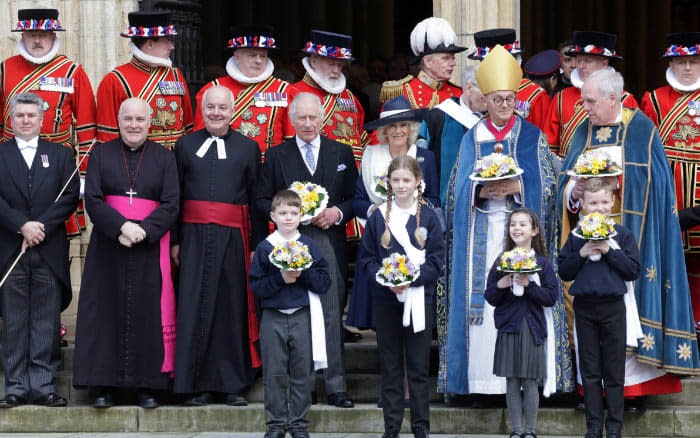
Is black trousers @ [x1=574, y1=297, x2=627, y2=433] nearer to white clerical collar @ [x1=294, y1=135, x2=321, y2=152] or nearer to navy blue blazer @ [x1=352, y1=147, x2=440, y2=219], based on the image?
navy blue blazer @ [x1=352, y1=147, x2=440, y2=219]

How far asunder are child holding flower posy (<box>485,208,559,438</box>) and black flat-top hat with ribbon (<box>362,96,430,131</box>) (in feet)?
3.84

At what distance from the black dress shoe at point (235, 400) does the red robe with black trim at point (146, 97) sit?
1842mm

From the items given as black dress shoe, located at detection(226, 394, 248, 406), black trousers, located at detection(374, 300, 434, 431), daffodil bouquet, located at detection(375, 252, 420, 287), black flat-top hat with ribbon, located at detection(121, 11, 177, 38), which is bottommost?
black dress shoe, located at detection(226, 394, 248, 406)

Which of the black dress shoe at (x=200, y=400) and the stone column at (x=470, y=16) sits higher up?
the stone column at (x=470, y=16)

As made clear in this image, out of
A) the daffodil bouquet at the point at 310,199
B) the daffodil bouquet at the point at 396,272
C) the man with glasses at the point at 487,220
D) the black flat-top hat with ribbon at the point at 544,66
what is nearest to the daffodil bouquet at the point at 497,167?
the man with glasses at the point at 487,220

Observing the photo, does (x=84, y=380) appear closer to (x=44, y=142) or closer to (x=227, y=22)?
(x=44, y=142)

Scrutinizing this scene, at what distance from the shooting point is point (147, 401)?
8242 mm

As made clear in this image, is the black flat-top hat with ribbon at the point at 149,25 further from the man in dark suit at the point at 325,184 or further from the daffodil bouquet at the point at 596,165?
the daffodil bouquet at the point at 596,165

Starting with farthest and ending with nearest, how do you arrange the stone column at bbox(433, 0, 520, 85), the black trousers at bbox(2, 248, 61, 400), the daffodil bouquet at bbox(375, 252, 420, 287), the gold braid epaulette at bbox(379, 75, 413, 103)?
the stone column at bbox(433, 0, 520, 85), the gold braid epaulette at bbox(379, 75, 413, 103), the black trousers at bbox(2, 248, 61, 400), the daffodil bouquet at bbox(375, 252, 420, 287)

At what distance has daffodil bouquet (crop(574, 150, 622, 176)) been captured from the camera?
296 inches

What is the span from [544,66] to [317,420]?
3540 mm

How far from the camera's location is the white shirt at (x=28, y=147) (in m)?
8.51

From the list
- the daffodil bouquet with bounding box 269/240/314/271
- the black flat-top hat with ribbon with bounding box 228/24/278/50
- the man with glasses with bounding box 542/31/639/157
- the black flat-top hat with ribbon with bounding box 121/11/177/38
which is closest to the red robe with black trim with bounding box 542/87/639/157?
the man with glasses with bounding box 542/31/639/157

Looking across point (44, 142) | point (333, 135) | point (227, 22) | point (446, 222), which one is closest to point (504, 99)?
point (446, 222)
